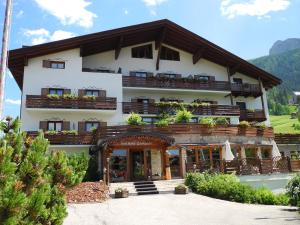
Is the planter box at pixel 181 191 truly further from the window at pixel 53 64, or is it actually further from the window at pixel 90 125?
the window at pixel 53 64

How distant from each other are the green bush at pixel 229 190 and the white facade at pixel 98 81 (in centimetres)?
1046

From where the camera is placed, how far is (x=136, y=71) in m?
31.0

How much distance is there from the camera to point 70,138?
2494 centimetres

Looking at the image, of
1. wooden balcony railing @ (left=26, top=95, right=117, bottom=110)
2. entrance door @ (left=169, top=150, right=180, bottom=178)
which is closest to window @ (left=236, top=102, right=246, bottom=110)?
entrance door @ (left=169, top=150, right=180, bottom=178)

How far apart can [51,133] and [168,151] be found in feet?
29.1

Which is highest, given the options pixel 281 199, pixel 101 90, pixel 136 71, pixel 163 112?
pixel 136 71

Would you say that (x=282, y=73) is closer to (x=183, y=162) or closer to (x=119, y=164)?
(x=183, y=162)

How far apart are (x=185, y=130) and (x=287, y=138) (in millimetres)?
14405

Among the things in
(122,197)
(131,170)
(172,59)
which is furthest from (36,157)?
(172,59)

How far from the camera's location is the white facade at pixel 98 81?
1038 inches

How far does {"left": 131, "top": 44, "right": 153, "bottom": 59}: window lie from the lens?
31.5 metres

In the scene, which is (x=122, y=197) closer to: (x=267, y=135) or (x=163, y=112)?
(x=163, y=112)

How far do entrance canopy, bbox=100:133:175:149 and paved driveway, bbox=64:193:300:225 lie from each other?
5.23 meters

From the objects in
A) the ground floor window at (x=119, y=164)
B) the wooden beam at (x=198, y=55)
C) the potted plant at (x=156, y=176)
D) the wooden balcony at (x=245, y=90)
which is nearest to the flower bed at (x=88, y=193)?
the ground floor window at (x=119, y=164)
